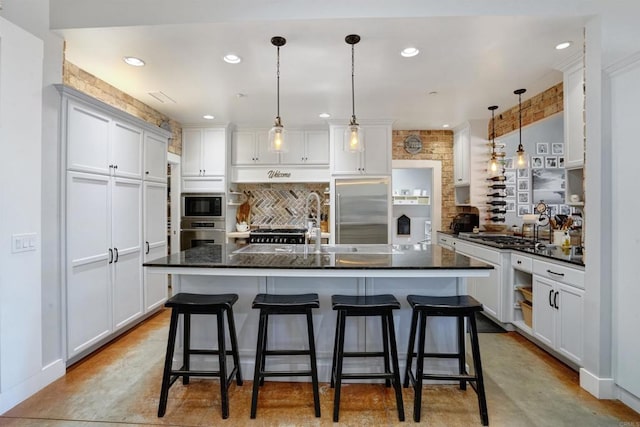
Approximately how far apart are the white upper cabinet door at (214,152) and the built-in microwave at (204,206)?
362 mm

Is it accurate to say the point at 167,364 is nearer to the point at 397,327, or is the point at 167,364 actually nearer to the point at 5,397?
the point at 5,397

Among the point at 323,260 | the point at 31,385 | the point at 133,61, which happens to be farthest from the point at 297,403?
the point at 133,61

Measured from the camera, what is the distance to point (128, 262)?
317cm

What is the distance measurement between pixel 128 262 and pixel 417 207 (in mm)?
5595

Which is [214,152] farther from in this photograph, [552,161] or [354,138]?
[552,161]

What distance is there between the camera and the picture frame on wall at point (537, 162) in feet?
14.0

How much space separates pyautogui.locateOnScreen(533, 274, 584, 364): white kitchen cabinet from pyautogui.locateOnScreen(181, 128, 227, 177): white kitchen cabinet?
4.19m

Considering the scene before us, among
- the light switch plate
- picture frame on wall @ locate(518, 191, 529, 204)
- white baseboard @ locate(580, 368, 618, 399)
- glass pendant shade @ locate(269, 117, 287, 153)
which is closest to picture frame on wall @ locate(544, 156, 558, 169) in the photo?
picture frame on wall @ locate(518, 191, 529, 204)

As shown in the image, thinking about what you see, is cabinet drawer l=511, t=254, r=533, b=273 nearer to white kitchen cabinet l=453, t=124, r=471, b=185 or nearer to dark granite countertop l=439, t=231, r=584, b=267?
dark granite countertop l=439, t=231, r=584, b=267

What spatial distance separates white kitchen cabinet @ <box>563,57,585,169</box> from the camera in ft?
8.82

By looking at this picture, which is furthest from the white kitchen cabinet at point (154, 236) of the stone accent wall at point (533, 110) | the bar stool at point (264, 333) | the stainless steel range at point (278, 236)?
the stone accent wall at point (533, 110)

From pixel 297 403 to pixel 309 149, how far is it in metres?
3.66

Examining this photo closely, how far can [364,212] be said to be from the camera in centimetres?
473

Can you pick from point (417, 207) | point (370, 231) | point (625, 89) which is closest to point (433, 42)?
point (625, 89)
